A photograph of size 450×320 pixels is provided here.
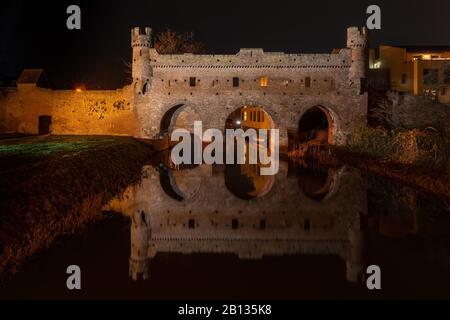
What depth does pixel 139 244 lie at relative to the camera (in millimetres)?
12883

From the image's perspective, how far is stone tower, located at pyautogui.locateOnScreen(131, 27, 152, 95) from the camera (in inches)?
1501

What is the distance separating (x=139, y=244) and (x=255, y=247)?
309 cm

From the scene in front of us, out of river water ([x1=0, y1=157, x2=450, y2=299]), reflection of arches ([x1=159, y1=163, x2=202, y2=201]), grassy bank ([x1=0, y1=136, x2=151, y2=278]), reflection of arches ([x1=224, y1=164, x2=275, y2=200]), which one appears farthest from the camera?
reflection of arches ([x1=224, y1=164, x2=275, y2=200])

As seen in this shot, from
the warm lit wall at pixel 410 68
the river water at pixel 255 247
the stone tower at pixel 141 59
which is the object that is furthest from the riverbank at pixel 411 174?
the warm lit wall at pixel 410 68

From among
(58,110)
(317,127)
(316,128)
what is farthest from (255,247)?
(317,127)

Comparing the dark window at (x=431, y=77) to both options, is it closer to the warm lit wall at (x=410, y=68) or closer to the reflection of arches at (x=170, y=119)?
the warm lit wall at (x=410, y=68)

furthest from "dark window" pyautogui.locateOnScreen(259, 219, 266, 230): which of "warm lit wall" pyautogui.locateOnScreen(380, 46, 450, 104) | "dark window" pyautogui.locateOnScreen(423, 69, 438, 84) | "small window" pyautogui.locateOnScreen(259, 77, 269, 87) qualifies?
"dark window" pyautogui.locateOnScreen(423, 69, 438, 84)

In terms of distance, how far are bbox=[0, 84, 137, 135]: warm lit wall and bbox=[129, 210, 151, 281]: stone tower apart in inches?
1060

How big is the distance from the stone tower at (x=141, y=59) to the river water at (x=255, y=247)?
18252mm

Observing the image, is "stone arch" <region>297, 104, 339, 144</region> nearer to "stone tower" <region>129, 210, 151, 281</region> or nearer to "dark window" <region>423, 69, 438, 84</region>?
"dark window" <region>423, 69, 438, 84</region>

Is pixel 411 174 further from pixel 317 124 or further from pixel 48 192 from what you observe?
pixel 317 124

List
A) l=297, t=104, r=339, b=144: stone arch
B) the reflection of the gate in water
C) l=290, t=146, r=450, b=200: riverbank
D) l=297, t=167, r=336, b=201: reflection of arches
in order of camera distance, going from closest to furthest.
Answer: the reflection of the gate in water, l=290, t=146, r=450, b=200: riverbank, l=297, t=167, r=336, b=201: reflection of arches, l=297, t=104, r=339, b=144: stone arch
